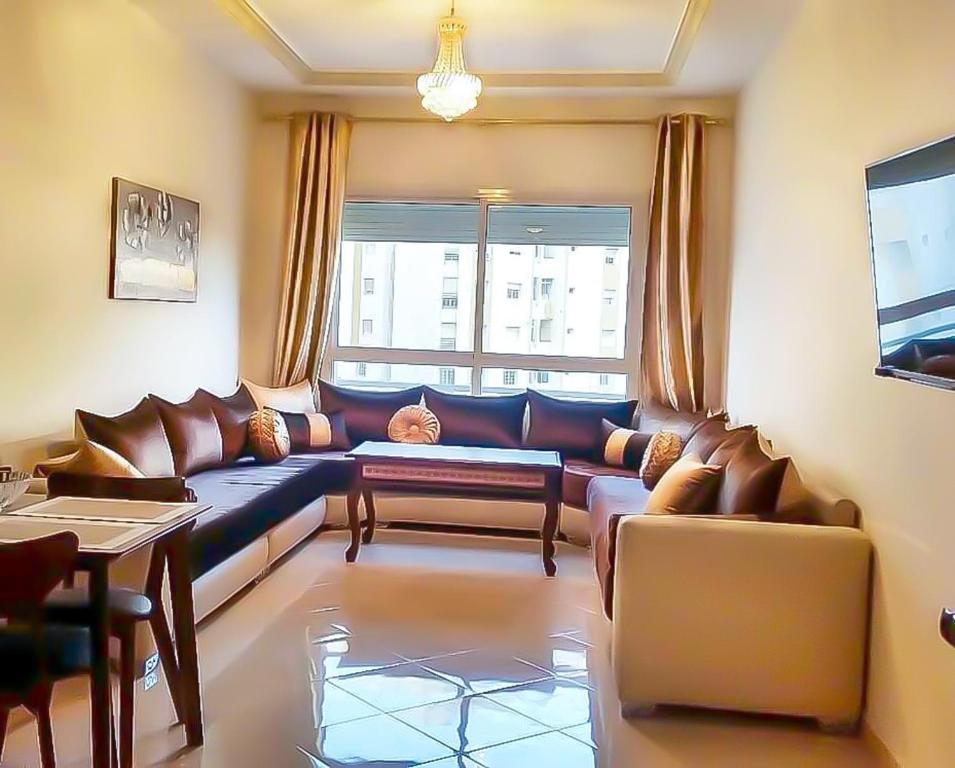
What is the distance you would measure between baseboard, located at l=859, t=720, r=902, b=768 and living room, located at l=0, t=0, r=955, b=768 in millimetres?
13

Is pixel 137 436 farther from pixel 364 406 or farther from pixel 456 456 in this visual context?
pixel 364 406

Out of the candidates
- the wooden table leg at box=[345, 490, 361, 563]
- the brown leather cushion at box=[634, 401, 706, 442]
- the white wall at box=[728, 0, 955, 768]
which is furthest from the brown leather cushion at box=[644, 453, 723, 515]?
the wooden table leg at box=[345, 490, 361, 563]

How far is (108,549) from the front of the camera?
204 cm

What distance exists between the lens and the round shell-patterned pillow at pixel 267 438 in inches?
206

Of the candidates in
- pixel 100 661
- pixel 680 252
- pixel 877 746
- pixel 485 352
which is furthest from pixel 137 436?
pixel 680 252

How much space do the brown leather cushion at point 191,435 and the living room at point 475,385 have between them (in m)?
0.03

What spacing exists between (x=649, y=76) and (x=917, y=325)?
3.63 metres

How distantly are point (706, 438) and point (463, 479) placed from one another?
1305mm

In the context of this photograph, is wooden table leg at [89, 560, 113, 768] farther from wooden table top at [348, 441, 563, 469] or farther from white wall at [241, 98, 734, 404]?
white wall at [241, 98, 734, 404]

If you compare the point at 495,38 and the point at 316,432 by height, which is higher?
the point at 495,38

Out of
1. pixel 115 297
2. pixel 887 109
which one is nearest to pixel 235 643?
pixel 115 297

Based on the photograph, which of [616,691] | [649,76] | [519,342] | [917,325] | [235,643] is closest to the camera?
[917,325]

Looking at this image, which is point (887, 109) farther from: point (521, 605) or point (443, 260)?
point (443, 260)

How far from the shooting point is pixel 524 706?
9.97 feet
